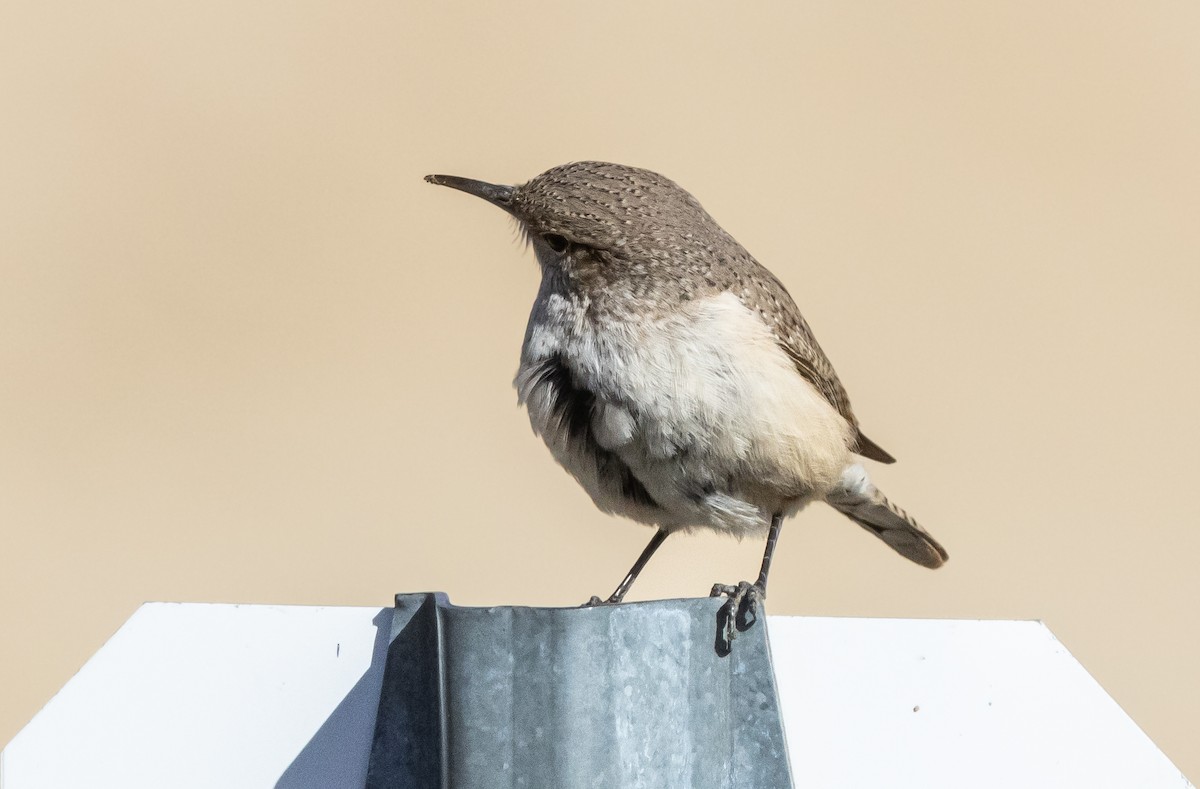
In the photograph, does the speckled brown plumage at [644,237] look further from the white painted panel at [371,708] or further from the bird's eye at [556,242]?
the white painted panel at [371,708]

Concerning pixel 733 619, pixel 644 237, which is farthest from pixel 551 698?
pixel 644 237

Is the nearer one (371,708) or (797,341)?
(371,708)

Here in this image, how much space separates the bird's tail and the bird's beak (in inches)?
63.7

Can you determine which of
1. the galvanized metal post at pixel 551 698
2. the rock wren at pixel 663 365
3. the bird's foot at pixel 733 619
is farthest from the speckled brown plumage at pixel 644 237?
the galvanized metal post at pixel 551 698

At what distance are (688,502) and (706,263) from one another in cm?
76

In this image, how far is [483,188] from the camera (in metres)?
4.14

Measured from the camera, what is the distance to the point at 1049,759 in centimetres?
262

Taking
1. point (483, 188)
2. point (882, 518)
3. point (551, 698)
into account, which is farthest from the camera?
point (882, 518)

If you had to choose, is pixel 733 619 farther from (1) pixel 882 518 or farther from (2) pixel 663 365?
(1) pixel 882 518

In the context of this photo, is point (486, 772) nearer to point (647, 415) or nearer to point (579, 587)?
point (647, 415)

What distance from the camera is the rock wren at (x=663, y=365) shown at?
11.7 feet

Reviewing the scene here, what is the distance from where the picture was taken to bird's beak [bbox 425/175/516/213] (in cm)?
407

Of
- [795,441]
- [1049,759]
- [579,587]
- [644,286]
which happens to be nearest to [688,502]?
[795,441]

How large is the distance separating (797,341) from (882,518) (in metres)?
1.18
